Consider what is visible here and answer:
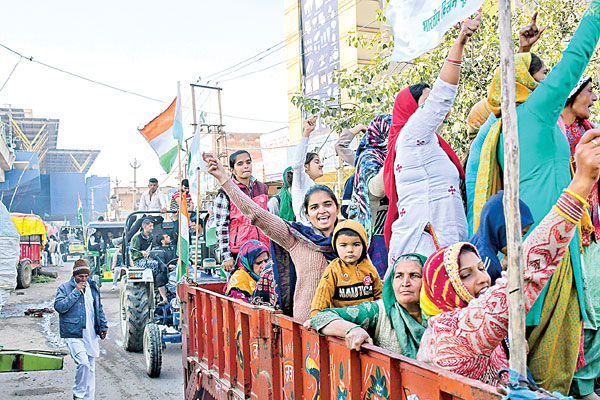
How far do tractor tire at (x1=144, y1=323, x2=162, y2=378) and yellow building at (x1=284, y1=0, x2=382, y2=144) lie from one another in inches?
446

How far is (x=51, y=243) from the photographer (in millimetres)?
32969

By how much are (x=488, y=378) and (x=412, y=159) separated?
1358mm

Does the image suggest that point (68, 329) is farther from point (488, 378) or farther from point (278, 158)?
point (278, 158)

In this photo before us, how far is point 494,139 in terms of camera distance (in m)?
2.75

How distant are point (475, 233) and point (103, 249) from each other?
13.9m

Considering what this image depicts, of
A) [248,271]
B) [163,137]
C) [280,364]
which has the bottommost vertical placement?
[280,364]

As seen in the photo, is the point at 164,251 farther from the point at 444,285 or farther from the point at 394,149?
the point at 444,285

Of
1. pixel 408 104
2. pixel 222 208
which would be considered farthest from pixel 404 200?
pixel 222 208

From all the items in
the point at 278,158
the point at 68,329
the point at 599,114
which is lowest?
the point at 68,329

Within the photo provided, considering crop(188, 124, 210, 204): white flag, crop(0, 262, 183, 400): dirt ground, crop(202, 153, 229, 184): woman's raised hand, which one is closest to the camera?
crop(202, 153, 229, 184): woman's raised hand

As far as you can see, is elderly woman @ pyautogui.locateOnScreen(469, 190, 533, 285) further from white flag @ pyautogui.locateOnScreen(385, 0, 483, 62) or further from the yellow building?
the yellow building

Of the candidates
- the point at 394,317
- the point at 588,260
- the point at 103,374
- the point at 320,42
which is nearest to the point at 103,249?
the point at 103,374

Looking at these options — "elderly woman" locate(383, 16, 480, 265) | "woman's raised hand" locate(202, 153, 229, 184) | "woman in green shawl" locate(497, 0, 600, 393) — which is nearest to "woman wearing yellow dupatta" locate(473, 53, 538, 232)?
"woman in green shawl" locate(497, 0, 600, 393)

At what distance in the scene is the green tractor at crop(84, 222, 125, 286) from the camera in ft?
47.6
